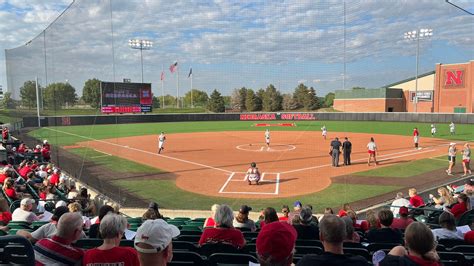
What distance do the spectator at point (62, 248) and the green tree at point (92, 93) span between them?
44.1 ft

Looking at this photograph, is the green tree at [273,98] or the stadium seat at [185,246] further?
the green tree at [273,98]

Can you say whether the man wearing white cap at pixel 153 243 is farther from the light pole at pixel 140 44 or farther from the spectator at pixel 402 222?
the light pole at pixel 140 44

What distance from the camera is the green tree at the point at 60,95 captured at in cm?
1825

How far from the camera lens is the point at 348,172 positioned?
18.5 metres

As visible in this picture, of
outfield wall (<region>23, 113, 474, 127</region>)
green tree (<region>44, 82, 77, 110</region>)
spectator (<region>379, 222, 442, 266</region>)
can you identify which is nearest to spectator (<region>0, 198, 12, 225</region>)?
spectator (<region>379, 222, 442, 266</region>)

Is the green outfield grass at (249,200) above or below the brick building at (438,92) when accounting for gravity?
below

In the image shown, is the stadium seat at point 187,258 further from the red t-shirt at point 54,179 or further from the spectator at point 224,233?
the red t-shirt at point 54,179

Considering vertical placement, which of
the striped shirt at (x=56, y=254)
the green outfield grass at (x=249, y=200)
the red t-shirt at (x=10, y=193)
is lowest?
the green outfield grass at (x=249, y=200)

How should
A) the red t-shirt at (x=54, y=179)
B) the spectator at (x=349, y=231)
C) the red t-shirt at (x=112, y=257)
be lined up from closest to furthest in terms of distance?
the red t-shirt at (x=112, y=257) < the spectator at (x=349, y=231) < the red t-shirt at (x=54, y=179)

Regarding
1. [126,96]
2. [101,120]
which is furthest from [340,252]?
[101,120]

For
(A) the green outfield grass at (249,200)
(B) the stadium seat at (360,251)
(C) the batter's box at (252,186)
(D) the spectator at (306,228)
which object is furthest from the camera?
(C) the batter's box at (252,186)

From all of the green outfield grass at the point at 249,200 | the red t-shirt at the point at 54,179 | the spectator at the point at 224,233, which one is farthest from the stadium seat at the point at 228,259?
the red t-shirt at the point at 54,179

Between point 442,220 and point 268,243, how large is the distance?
396cm

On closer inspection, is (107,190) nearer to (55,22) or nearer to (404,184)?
(55,22)
